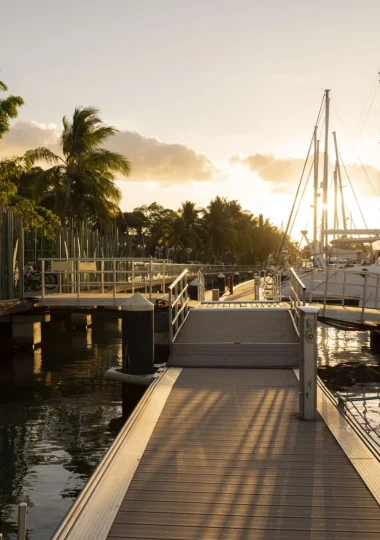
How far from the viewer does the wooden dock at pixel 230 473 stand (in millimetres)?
5582

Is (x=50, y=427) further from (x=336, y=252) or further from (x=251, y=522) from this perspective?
(x=336, y=252)

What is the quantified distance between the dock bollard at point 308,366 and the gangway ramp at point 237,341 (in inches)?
159

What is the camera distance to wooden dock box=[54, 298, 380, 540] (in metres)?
5.58

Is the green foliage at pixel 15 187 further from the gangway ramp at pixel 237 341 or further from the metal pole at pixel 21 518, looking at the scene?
the metal pole at pixel 21 518

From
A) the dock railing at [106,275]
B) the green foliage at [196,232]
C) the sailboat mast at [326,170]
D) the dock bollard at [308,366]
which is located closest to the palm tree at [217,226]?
the green foliage at [196,232]

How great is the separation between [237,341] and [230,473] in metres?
7.31

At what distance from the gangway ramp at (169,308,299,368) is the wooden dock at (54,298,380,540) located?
1555 mm

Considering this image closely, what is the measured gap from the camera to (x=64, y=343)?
1043 inches

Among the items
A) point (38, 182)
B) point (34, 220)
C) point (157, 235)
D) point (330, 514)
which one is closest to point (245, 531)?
point (330, 514)

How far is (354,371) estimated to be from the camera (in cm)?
2014

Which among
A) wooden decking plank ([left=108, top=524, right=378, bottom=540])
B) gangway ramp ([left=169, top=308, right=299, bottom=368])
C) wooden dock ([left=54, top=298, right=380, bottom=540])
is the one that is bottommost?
wooden decking plank ([left=108, top=524, right=378, bottom=540])

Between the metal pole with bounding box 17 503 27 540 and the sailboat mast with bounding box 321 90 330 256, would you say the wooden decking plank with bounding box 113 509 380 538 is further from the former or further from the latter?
the sailboat mast with bounding box 321 90 330 256

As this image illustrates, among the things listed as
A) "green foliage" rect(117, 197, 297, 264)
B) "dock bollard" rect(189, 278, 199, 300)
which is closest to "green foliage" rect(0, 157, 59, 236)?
"dock bollard" rect(189, 278, 199, 300)

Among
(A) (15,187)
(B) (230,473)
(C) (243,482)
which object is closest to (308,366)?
(B) (230,473)
